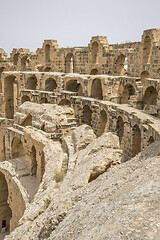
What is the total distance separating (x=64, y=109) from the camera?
1936 centimetres

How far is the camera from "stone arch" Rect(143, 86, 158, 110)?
19.4 meters

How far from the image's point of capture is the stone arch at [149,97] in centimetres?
1944

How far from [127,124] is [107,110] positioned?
114 inches

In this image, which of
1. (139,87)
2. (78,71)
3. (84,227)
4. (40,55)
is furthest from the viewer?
(40,55)

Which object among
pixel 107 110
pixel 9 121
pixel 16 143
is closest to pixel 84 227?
pixel 107 110

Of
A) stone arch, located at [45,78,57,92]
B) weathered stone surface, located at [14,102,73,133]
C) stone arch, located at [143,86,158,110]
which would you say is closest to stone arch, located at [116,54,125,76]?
stone arch, located at [143,86,158,110]

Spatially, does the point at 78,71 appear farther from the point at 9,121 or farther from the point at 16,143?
the point at 16,143

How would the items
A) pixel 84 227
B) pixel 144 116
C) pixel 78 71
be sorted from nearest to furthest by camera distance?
1. pixel 84 227
2. pixel 144 116
3. pixel 78 71

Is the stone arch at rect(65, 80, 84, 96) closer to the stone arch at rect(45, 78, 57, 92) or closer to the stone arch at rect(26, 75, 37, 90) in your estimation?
the stone arch at rect(45, 78, 57, 92)

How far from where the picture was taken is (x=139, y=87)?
19.6 metres

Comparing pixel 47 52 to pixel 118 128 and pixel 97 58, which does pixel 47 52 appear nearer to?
pixel 97 58

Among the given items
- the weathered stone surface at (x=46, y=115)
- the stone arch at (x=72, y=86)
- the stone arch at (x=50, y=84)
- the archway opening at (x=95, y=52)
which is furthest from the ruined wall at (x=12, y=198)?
the archway opening at (x=95, y=52)

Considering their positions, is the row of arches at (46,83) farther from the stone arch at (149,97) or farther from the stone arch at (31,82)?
the stone arch at (149,97)

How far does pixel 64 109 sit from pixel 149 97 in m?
6.09
